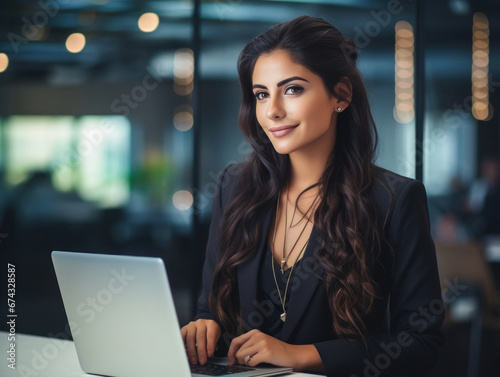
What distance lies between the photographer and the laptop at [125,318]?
4.63 feet

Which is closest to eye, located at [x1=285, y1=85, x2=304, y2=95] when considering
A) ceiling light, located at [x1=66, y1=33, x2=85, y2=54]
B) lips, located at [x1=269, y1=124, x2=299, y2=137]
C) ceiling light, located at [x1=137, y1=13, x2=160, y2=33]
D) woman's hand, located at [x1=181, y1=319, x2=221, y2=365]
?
lips, located at [x1=269, y1=124, x2=299, y2=137]

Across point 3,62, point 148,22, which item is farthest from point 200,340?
point 3,62

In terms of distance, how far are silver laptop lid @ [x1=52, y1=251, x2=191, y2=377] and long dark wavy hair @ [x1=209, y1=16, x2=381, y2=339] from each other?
2.04 feet

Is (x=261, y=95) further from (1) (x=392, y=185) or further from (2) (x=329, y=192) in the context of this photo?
(1) (x=392, y=185)

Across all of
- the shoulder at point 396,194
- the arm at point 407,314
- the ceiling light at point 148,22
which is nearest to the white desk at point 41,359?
the arm at point 407,314

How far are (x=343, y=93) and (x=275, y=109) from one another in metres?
0.28

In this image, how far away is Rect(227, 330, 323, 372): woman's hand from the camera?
5.50 ft

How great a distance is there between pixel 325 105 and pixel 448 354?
2.87m

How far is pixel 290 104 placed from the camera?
1.99 metres

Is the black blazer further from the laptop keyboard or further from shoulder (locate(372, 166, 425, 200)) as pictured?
the laptop keyboard

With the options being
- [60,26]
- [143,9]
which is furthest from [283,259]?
[60,26]

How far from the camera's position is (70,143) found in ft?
15.5

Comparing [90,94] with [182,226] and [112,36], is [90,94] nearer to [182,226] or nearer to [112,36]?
[112,36]

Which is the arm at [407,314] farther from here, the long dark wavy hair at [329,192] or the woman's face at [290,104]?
the woman's face at [290,104]
